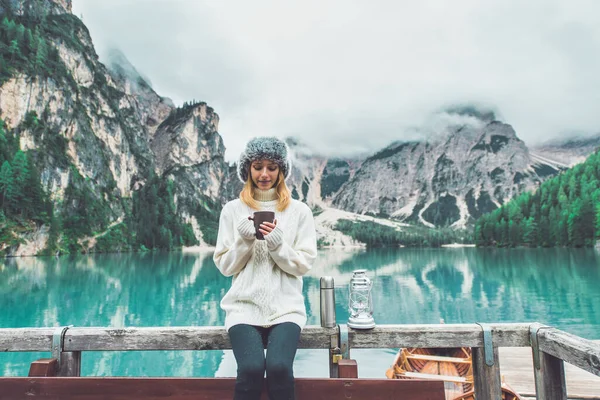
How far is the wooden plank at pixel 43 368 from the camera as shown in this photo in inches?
106

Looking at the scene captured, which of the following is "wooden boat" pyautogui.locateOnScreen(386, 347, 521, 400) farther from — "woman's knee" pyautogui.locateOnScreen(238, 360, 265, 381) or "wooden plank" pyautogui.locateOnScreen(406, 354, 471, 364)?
"woman's knee" pyautogui.locateOnScreen(238, 360, 265, 381)

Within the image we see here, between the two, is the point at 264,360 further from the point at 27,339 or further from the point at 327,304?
the point at 27,339

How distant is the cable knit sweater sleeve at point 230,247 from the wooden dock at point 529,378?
219 inches

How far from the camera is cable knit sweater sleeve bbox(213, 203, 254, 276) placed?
2.77m

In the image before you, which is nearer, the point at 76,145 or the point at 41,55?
the point at 41,55

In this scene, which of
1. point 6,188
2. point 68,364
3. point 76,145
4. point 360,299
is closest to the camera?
point 68,364

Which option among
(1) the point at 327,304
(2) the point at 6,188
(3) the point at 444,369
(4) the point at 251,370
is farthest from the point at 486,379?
(2) the point at 6,188

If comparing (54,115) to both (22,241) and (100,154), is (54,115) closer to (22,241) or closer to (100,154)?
(100,154)

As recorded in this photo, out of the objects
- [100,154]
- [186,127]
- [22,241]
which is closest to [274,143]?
[22,241]

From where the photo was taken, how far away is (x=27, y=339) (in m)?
2.93

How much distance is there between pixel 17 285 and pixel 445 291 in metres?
34.5

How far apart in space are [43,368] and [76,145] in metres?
119

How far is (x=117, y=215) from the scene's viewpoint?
379 feet

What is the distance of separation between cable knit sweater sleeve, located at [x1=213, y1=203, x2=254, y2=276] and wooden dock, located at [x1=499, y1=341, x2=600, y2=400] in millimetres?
5556
